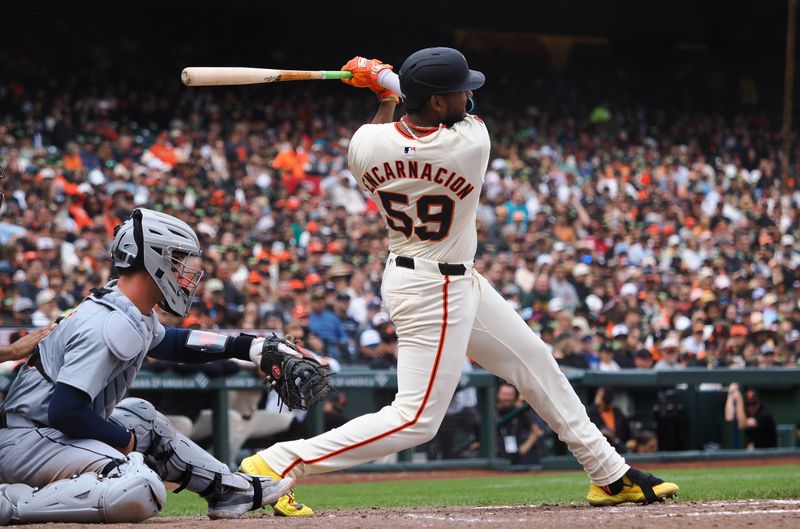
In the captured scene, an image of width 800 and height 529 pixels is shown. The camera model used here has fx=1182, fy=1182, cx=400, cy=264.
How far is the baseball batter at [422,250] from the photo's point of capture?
4.09 m

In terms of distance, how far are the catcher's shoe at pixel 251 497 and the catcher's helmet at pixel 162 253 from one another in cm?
64

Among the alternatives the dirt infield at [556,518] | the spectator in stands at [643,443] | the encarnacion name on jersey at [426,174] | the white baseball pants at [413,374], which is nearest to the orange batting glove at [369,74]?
the encarnacion name on jersey at [426,174]

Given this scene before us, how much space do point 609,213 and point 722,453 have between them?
5.98 meters

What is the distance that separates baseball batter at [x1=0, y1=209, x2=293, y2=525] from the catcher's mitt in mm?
112

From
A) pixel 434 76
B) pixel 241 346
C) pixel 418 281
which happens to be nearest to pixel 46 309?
pixel 241 346

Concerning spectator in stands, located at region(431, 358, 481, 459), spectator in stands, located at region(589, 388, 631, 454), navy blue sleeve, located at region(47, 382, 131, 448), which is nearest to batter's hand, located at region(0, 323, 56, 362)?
navy blue sleeve, located at region(47, 382, 131, 448)

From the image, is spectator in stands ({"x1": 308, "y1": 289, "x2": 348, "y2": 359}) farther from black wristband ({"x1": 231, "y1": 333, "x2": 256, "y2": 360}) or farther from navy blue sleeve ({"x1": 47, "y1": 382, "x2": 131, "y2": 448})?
navy blue sleeve ({"x1": 47, "y1": 382, "x2": 131, "y2": 448})

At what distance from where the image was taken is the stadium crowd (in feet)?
33.5

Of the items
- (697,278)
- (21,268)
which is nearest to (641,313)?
(697,278)

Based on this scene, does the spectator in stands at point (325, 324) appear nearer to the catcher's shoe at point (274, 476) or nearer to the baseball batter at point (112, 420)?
the catcher's shoe at point (274, 476)

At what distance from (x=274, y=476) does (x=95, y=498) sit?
69 centimetres

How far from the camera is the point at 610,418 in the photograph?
917 centimetres

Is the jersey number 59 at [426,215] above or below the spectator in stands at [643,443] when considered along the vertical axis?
above

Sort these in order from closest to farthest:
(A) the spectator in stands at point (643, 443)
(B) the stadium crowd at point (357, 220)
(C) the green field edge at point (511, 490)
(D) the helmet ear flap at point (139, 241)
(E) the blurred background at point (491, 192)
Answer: (D) the helmet ear flap at point (139, 241), (C) the green field edge at point (511, 490), (A) the spectator in stands at point (643, 443), (E) the blurred background at point (491, 192), (B) the stadium crowd at point (357, 220)
